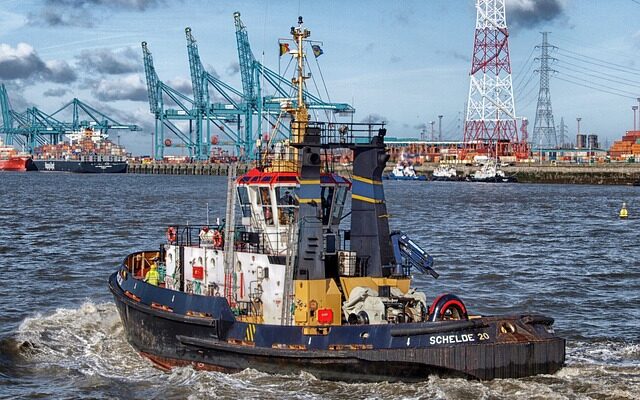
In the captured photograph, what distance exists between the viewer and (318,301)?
16609 mm

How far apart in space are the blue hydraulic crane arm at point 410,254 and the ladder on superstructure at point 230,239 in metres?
3.29

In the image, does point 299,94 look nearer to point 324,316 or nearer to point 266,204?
point 266,204

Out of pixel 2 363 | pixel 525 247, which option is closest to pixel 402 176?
pixel 525 247

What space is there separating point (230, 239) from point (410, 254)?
371cm

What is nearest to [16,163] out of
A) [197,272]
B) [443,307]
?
[197,272]

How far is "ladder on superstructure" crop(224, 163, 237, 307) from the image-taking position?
1720cm

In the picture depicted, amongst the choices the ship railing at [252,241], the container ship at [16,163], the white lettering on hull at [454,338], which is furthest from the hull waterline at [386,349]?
the container ship at [16,163]

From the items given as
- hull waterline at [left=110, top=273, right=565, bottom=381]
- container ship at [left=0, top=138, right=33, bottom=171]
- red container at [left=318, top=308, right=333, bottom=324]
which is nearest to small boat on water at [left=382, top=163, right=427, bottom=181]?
container ship at [left=0, top=138, right=33, bottom=171]

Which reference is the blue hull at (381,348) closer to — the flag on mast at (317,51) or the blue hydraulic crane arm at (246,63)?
the flag on mast at (317,51)

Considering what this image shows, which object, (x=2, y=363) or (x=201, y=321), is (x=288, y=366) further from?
(x=2, y=363)

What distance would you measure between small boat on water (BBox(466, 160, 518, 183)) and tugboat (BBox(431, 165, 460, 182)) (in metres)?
7.79

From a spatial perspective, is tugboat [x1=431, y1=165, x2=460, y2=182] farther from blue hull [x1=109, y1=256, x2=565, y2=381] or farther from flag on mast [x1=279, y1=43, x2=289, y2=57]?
blue hull [x1=109, y1=256, x2=565, y2=381]

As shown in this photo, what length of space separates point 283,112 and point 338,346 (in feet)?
16.7

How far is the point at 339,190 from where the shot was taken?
17.8m
